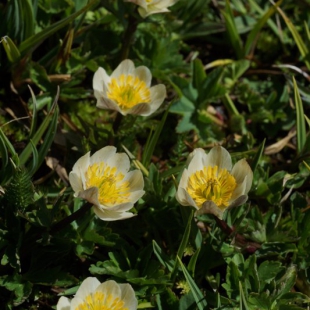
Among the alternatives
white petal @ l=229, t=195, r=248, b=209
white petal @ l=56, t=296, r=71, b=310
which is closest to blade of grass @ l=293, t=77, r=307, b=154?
white petal @ l=229, t=195, r=248, b=209

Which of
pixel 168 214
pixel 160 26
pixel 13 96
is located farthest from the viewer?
pixel 160 26

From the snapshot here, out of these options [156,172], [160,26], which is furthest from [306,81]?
[156,172]

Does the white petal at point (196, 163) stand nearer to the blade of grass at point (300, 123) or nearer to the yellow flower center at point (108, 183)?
the yellow flower center at point (108, 183)

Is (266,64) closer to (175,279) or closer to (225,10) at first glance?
(225,10)

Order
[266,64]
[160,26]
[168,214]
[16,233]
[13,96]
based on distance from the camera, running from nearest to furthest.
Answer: [16,233] → [168,214] → [13,96] → [160,26] → [266,64]

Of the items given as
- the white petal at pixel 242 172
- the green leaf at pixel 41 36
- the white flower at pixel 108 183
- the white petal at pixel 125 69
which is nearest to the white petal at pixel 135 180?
the white flower at pixel 108 183

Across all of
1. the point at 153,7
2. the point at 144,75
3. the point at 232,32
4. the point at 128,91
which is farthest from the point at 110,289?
the point at 232,32
